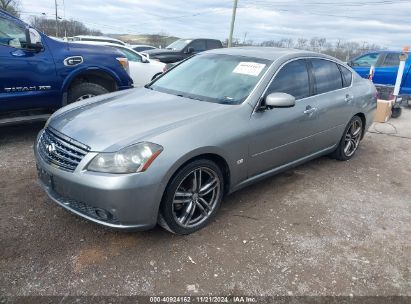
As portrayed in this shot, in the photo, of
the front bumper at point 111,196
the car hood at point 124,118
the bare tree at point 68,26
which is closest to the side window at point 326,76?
the car hood at point 124,118

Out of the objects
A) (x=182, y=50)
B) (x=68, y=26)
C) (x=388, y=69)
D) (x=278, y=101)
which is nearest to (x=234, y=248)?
(x=278, y=101)

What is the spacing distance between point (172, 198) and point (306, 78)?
241cm

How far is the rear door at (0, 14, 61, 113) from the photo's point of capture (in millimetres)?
4758

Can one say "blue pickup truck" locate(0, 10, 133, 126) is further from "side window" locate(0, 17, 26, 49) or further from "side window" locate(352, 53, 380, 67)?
"side window" locate(352, 53, 380, 67)

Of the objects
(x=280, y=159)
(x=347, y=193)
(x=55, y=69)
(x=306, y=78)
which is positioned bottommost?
(x=347, y=193)

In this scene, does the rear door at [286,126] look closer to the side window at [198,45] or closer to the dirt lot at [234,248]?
the dirt lot at [234,248]

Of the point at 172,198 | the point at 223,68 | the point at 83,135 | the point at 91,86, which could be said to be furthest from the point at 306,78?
the point at 91,86

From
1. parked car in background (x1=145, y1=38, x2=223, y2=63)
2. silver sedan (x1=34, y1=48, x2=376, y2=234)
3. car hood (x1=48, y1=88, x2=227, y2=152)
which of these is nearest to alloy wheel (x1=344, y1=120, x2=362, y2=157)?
silver sedan (x1=34, y1=48, x2=376, y2=234)

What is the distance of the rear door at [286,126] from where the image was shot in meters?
3.58

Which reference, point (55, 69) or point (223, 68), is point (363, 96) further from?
point (55, 69)

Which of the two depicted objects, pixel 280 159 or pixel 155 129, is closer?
pixel 155 129

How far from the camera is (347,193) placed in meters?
4.35

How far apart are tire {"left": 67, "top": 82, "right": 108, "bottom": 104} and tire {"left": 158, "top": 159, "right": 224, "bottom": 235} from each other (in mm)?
3186

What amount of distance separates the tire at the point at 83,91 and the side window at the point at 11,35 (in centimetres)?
92
